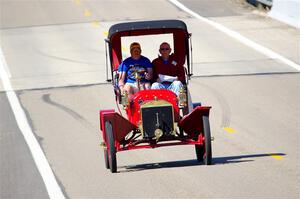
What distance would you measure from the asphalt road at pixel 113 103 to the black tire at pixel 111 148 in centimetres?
17

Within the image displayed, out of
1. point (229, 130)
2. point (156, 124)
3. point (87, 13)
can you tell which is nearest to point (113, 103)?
point (229, 130)

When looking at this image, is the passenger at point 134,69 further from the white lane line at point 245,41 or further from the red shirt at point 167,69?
the white lane line at point 245,41

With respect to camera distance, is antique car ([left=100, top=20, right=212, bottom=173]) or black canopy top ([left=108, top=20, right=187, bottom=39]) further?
black canopy top ([left=108, top=20, right=187, bottom=39])

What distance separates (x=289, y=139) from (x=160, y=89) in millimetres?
2947

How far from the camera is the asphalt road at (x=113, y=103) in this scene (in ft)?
44.1

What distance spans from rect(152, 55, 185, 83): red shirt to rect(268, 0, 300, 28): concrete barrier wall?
1562 centimetres

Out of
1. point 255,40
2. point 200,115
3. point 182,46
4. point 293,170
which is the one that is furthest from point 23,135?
point 255,40

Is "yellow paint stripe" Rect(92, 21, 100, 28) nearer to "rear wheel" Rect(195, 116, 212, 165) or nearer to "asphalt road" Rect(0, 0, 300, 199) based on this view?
"asphalt road" Rect(0, 0, 300, 199)

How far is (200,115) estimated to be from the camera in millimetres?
14133

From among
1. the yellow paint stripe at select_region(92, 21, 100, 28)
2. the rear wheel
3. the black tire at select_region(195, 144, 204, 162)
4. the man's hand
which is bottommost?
the yellow paint stripe at select_region(92, 21, 100, 28)

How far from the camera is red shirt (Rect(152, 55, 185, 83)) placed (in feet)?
51.1

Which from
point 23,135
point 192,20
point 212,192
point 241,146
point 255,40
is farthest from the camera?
point 192,20

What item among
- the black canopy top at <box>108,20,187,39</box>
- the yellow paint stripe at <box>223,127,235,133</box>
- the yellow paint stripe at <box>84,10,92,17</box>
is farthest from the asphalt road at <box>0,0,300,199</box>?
the black canopy top at <box>108,20,187,39</box>

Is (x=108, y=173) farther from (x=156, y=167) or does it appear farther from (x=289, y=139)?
(x=289, y=139)
